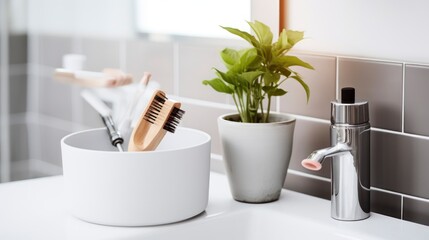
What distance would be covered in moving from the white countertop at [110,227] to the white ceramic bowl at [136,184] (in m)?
0.02

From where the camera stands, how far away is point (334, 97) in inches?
47.0

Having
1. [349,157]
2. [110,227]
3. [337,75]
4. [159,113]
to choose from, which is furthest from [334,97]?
[110,227]

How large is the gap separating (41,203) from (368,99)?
0.54 meters

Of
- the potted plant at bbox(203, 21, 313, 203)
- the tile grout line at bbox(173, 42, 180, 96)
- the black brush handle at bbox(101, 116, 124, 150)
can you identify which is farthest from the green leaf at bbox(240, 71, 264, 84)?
the tile grout line at bbox(173, 42, 180, 96)

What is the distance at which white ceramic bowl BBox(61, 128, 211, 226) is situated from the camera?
106 centimetres

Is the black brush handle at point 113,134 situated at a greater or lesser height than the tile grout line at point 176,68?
lesser

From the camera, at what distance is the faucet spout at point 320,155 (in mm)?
1035

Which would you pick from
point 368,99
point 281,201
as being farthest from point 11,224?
point 368,99

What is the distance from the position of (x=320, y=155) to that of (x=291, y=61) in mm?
162

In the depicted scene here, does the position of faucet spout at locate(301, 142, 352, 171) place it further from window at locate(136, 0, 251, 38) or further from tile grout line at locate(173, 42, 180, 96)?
tile grout line at locate(173, 42, 180, 96)

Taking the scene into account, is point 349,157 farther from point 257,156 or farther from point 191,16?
point 191,16

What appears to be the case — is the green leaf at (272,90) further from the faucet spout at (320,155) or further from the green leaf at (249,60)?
the faucet spout at (320,155)

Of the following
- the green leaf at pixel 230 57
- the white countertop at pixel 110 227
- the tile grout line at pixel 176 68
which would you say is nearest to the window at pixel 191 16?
the tile grout line at pixel 176 68

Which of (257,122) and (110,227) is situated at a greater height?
(257,122)
